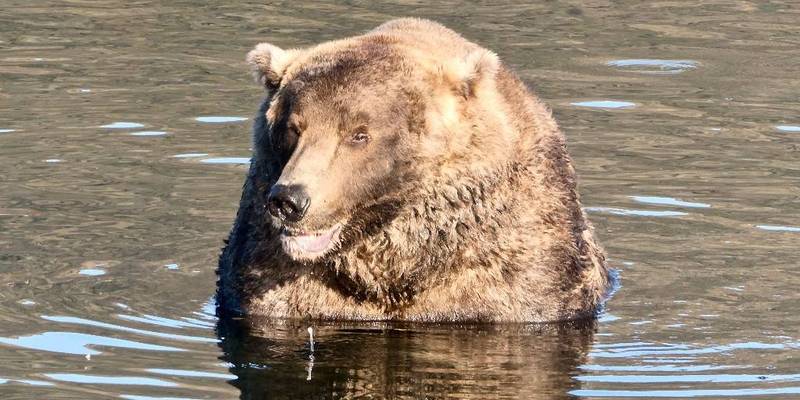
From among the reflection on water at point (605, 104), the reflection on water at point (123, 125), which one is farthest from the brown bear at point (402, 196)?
the reflection on water at point (605, 104)

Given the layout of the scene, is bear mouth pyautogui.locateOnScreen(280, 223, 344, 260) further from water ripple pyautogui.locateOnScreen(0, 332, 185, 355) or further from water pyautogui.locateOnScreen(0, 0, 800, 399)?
water ripple pyautogui.locateOnScreen(0, 332, 185, 355)

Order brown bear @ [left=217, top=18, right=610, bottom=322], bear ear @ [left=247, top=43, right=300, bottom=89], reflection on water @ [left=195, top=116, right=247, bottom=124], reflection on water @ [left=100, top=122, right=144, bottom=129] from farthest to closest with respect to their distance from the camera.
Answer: reflection on water @ [left=195, top=116, right=247, bottom=124]
reflection on water @ [left=100, top=122, right=144, bottom=129]
bear ear @ [left=247, top=43, right=300, bottom=89]
brown bear @ [left=217, top=18, right=610, bottom=322]

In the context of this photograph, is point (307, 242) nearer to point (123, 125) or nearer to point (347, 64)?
point (347, 64)

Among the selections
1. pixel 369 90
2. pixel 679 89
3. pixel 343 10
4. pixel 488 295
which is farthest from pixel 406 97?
pixel 343 10

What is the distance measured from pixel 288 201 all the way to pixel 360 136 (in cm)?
68

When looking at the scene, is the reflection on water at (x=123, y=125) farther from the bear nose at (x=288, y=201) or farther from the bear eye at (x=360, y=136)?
the bear nose at (x=288, y=201)

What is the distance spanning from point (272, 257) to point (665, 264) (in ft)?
9.80

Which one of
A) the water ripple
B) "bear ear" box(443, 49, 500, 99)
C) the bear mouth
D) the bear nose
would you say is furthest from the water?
"bear ear" box(443, 49, 500, 99)

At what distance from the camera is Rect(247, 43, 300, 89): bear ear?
9.70 metres

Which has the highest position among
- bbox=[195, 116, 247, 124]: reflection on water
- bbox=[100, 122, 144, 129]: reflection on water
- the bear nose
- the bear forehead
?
the bear forehead

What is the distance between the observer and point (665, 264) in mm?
11609

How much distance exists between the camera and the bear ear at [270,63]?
382 inches

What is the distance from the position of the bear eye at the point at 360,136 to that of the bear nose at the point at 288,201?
52 cm

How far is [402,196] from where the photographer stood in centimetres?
947
